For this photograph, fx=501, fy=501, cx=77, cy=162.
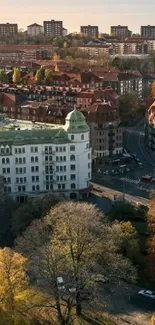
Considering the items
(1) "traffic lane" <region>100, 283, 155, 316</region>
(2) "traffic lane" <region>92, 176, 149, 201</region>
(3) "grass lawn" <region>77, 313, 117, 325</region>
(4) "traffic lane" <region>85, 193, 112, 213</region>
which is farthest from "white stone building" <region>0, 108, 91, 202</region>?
(3) "grass lawn" <region>77, 313, 117, 325</region>

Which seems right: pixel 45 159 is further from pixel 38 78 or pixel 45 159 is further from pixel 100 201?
pixel 38 78

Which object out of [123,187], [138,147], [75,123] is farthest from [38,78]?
[123,187]

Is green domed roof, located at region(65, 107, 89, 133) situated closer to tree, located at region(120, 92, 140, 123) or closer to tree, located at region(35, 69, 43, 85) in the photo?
tree, located at region(120, 92, 140, 123)

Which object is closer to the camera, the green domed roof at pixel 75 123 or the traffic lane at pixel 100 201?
the traffic lane at pixel 100 201

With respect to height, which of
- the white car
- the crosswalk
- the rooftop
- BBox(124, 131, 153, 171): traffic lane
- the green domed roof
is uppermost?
the green domed roof

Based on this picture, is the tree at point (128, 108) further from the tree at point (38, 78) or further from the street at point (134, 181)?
the tree at point (38, 78)

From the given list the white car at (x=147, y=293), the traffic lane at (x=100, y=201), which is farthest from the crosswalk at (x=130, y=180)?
the white car at (x=147, y=293)


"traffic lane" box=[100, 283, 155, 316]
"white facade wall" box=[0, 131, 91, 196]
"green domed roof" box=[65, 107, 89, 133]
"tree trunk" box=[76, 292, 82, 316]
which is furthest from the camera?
"green domed roof" box=[65, 107, 89, 133]
